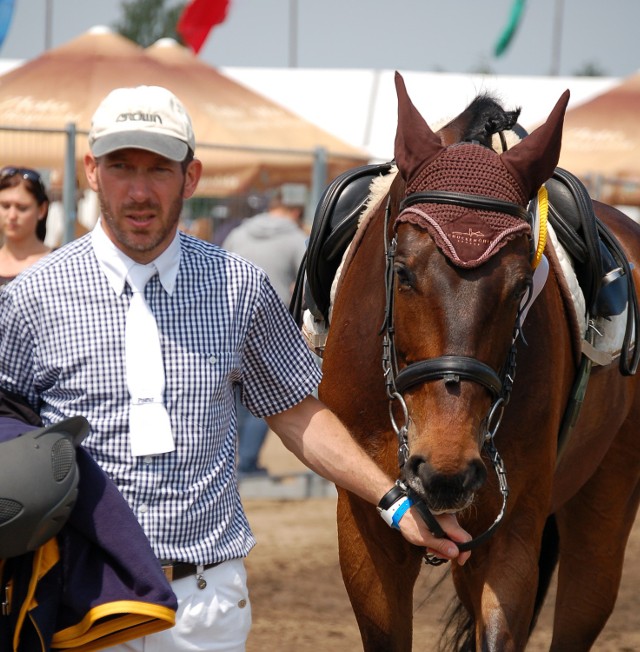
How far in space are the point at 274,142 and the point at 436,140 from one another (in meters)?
8.43

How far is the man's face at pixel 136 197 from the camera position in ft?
8.68

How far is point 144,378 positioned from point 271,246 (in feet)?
20.1

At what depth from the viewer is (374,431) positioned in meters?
3.63

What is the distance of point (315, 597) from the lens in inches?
244

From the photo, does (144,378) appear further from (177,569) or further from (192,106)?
(192,106)

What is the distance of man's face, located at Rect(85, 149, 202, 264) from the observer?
264cm

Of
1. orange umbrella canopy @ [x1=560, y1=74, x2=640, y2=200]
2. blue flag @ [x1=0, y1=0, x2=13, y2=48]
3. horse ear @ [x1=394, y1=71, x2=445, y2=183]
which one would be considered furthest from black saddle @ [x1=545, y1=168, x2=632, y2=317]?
orange umbrella canopy @ [x1=560, y1=74, x2=640, y2=200]

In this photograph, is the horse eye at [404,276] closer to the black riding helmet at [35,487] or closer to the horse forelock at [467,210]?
the horse forelock at [467,210]

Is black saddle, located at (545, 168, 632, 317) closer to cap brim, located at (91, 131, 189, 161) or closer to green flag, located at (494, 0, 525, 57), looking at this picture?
cap brim, located at (91, 131, 189, 161)

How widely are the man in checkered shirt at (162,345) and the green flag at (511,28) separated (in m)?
19.5

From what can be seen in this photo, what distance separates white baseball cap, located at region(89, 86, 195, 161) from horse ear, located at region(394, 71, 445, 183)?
777mm

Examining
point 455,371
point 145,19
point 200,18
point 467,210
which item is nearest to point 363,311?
point 467,210

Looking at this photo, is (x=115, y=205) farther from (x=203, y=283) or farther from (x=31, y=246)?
(x=31, y=246)

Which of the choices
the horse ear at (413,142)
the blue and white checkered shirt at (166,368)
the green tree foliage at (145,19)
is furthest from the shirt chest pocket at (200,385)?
the green tree foliage at (145,19)
